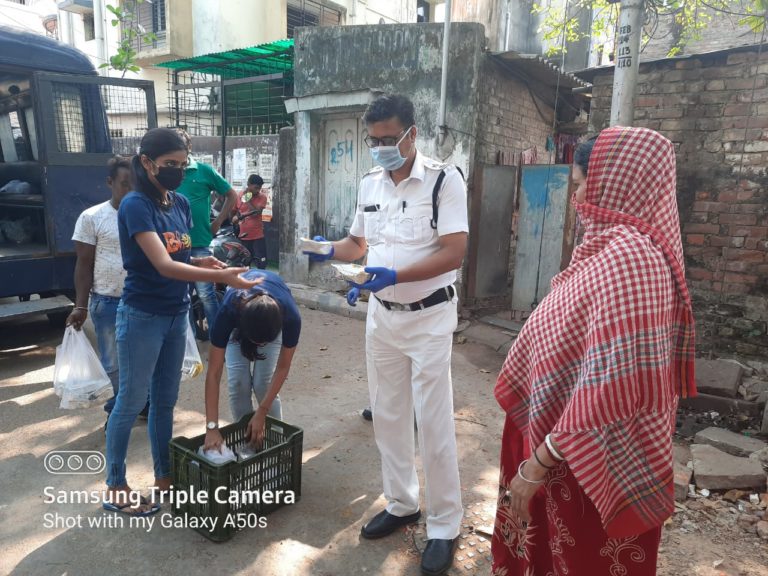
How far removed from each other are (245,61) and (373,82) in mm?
3894

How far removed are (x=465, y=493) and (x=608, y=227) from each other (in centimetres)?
202

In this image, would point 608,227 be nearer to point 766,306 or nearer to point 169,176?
point 169,176

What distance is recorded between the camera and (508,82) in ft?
22.6

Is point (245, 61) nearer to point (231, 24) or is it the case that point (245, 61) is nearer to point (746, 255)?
point (231, 24)

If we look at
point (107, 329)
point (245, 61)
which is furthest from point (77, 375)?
point (245, 61)

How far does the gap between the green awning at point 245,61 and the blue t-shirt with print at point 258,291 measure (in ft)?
22.0

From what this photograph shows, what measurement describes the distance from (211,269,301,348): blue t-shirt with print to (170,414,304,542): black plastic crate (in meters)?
0.50

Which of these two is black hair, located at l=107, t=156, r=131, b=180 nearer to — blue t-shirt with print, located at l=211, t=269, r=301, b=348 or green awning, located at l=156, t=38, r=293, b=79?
blue t-shirt with print, located at l=211, t=269, r=301, b=348

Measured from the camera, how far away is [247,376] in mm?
2928

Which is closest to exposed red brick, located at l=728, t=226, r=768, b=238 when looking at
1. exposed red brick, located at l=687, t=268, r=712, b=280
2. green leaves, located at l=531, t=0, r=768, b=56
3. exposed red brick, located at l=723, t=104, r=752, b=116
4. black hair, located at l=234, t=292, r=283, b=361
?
exposed red brick, located at l=687, t=268, r=712, b=280

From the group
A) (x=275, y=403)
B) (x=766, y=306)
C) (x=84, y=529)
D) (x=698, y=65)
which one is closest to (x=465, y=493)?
(x=275, y=403)

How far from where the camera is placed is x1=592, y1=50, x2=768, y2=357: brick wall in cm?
439

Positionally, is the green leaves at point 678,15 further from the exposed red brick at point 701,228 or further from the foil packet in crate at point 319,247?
the foil packet in crate at point 319,247

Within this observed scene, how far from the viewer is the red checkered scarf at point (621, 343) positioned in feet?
4.31
